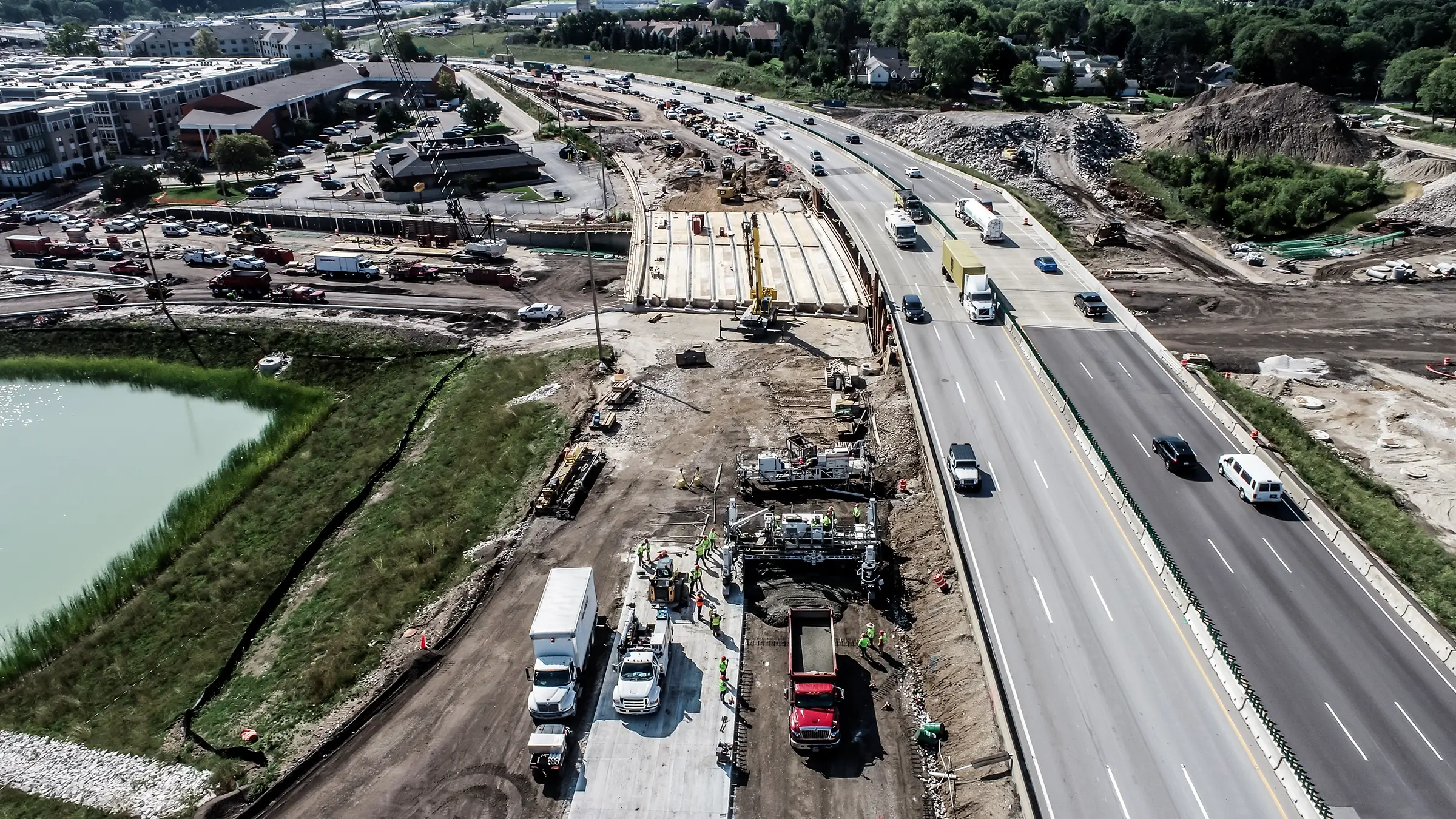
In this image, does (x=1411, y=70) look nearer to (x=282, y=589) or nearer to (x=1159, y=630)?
(x=1159, y=630)

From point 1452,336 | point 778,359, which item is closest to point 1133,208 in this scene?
point 1452,336

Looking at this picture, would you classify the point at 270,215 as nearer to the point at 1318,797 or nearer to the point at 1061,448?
the point at 1061,448

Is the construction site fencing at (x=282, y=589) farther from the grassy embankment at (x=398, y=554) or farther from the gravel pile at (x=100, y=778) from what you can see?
the gravel pile at (x=100, y=778)

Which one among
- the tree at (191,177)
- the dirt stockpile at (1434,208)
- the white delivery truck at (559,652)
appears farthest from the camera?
the tree at (191,177)

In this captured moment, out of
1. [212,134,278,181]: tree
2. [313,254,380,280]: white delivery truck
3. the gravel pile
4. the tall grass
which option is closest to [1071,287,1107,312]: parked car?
the tall grass

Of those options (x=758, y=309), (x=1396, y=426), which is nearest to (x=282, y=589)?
(x=758, y=309)

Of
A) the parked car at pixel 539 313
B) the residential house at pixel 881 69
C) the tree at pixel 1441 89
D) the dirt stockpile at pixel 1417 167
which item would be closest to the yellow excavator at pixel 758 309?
the parked car at pixel 539 313

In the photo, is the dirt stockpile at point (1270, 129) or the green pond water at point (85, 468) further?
the dirt stockpile at point (1270, 129)
